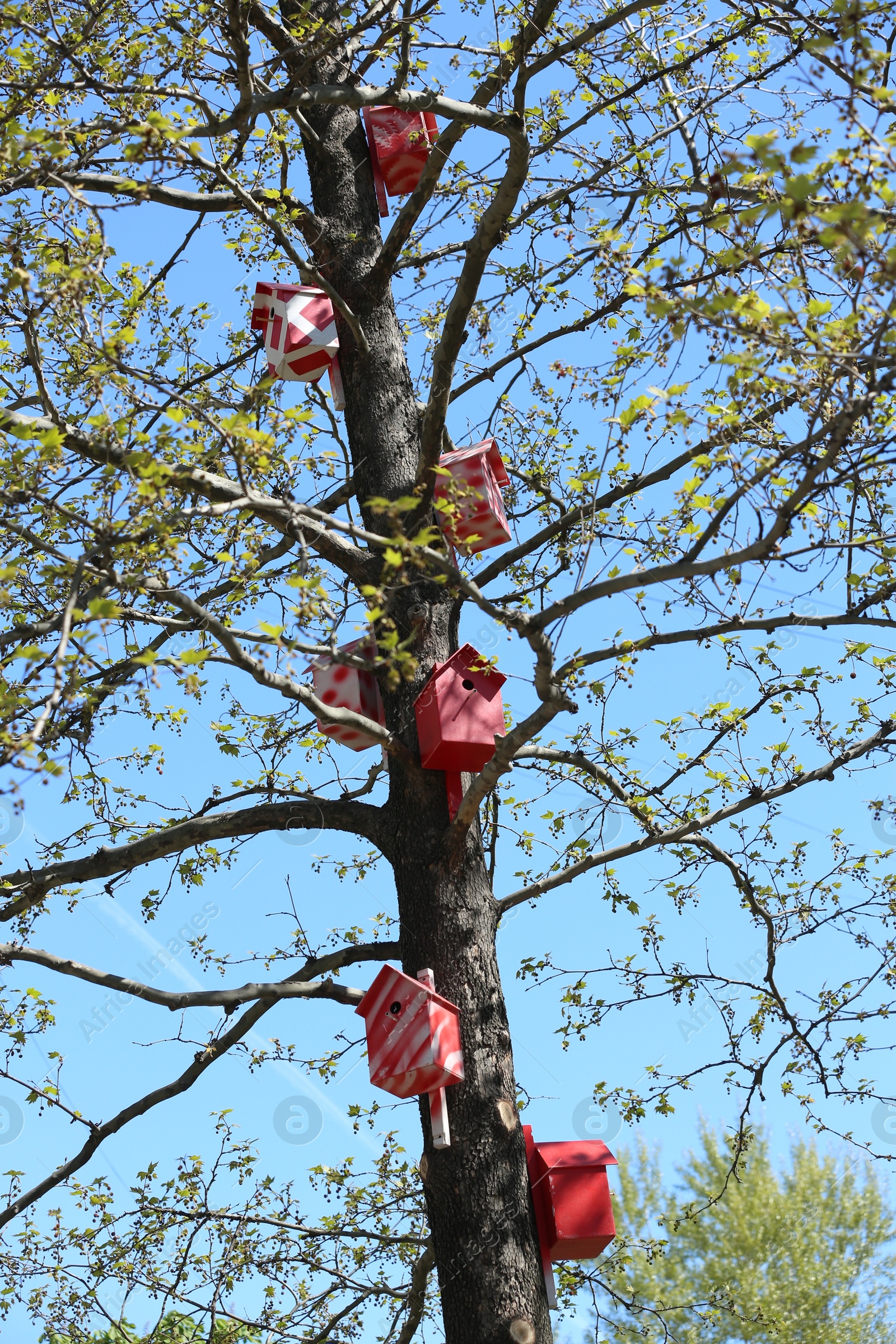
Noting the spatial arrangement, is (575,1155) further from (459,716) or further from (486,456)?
(486,456)

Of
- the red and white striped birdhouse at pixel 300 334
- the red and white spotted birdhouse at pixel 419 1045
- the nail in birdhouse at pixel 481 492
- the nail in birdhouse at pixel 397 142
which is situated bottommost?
the red and white spotted birdhouse at pixel 419 1045

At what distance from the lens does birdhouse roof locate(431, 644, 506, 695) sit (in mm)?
4520

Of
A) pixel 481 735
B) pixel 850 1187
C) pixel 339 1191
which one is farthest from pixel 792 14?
pixel 850 1187

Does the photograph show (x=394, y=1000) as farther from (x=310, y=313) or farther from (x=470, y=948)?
(x=310, y=313)

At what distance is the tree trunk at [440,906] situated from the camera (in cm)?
387

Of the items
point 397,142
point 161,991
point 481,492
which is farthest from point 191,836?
point 397,142

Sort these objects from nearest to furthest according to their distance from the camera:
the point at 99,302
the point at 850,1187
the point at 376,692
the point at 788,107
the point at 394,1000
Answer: the point at 99,302 → the point at 394,1000 → the point at 376,692 → the point at 788,107 → the point at 850,1187

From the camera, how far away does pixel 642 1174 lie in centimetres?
1666

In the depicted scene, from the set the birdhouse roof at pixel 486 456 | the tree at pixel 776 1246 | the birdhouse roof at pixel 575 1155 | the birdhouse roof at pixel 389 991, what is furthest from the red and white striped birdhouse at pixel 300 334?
the tree at pixel 776 1246

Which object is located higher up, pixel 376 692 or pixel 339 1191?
pixel 376 692

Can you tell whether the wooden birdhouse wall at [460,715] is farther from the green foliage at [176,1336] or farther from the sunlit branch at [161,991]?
the green foliage at [176,1336]

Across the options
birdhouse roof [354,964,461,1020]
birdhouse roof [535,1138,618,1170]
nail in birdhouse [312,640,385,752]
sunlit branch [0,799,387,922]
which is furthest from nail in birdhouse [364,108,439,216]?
birdhouse roof [535,1138,618,1170]

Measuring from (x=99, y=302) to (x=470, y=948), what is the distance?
2651 millimetres

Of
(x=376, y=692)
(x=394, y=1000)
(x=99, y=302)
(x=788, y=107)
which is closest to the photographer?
(x=99, y=302)
